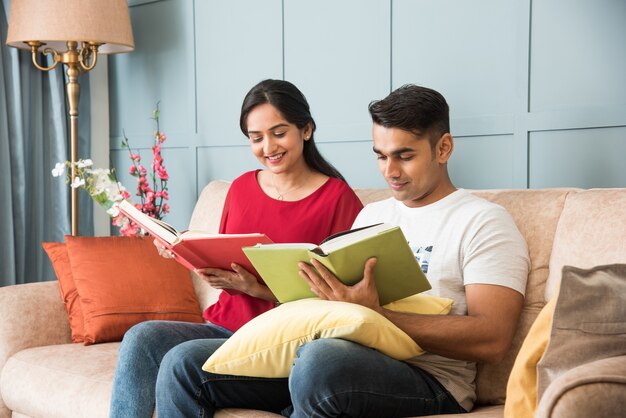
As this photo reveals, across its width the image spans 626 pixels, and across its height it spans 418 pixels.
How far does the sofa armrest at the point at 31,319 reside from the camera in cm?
253

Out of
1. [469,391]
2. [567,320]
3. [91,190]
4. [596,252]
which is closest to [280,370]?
[469,391]

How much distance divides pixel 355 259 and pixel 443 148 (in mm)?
437

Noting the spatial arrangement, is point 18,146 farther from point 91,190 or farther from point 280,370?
point 280,370

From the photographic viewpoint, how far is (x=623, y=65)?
7.43 ft

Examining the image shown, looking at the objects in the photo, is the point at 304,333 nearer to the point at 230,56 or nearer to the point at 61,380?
the point at 61,380

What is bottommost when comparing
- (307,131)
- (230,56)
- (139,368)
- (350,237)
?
(139,368)

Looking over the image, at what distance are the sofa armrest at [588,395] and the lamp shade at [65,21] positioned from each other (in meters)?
2.57

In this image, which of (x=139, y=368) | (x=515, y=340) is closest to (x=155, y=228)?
(x=139, y=368)

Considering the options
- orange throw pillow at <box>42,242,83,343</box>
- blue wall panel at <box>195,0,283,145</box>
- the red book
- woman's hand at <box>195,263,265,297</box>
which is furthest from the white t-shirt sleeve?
blue wall panel at <box>195,0,283,145</box>

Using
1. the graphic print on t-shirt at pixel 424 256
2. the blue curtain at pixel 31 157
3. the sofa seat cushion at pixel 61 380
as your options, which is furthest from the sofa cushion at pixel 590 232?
the blue curtain at pixel 31 157

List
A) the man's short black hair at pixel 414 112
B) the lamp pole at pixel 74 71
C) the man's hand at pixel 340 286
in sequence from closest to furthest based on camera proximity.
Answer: the man's hand at pixel 340 286
the man's short black hair at pixel 414 112
the lamp pole at pixel 74 71

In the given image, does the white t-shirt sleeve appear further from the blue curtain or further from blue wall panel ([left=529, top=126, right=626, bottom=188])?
the blue curtain

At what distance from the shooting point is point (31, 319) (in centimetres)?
257

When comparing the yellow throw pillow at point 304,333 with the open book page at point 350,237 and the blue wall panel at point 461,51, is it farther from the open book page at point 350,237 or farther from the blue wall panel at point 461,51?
the blue wall panel at point 461,51
